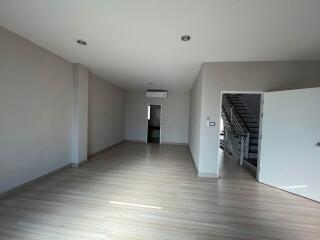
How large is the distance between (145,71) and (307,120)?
146 inches

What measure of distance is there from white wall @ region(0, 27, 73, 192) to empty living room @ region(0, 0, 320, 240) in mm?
20

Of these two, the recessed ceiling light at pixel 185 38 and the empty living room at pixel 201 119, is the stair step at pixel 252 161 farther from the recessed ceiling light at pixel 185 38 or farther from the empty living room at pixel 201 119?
the recessed ceiling light at pixel 185 38

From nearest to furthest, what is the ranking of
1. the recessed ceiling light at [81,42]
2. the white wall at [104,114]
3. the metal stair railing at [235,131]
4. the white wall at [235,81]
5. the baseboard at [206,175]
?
1. the recessed ceiling light at [81,42]
2. the white wall at [235,81]
3. the baseboard at [206,175]
4. the metal stair railing at [235,131]
5. the white wall at [104,114]

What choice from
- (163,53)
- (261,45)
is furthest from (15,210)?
(261,45)

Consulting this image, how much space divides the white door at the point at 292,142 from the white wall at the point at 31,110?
455 centimetres

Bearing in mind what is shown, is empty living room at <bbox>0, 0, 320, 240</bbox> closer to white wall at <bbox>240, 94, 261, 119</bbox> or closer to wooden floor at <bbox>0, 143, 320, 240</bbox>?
wooden floor at <bbox>0, 143, 320, 240</bbox>

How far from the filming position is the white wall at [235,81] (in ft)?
11.6

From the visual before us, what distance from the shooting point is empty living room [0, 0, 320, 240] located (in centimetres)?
201

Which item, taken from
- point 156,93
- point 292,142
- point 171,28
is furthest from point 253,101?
point 171,28

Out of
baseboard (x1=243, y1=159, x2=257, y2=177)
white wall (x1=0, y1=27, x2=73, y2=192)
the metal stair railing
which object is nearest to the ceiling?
white wall (x1=0, y1=27, x2=73, y2=192)

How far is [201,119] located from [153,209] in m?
2.17

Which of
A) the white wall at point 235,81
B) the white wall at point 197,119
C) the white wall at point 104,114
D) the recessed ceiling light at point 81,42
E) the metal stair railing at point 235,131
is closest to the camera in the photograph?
the recessed ceiling light at point 81,42

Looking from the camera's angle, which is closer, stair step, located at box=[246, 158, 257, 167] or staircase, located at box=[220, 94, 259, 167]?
stair step, located at box=[246, 158, 257, 167]

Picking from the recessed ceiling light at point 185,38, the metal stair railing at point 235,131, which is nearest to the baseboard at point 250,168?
the metal stair railing at point 235,131
